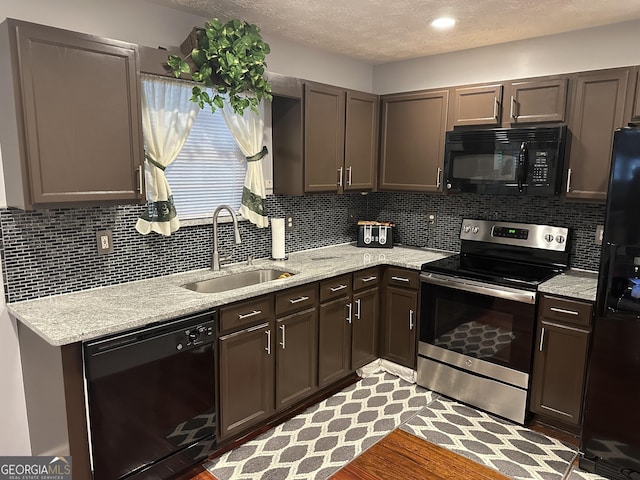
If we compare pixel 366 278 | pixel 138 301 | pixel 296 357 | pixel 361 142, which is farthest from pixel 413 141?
pixel 138 301

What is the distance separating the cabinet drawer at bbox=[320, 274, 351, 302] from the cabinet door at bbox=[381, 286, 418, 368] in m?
0.42

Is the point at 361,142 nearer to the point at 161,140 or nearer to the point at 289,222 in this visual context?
the point at 289,222

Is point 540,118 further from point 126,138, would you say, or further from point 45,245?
point 45,245

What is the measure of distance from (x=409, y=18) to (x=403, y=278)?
1739 mm

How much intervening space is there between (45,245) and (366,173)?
2331 mm

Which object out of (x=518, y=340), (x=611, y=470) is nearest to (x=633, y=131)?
(x=518, y=340)

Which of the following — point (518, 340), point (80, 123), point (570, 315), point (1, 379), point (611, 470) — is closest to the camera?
point (80, 123)

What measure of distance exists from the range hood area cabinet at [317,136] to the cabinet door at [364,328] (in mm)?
858

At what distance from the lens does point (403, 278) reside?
3299 millimetres

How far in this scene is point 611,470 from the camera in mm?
2355

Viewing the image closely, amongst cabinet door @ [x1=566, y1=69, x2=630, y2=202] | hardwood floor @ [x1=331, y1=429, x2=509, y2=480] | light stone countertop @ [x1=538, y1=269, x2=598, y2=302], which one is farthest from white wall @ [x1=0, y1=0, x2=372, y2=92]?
hardwood floor @ [x1=331, y1=429, x2=509, y2=480]

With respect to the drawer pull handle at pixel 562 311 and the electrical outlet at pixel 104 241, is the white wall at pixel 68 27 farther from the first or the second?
the drawer pull handle at pixel 562 311

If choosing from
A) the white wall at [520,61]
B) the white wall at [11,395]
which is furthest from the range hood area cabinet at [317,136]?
the white wall at [11,395]

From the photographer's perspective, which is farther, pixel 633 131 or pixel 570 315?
pixel 570 315
